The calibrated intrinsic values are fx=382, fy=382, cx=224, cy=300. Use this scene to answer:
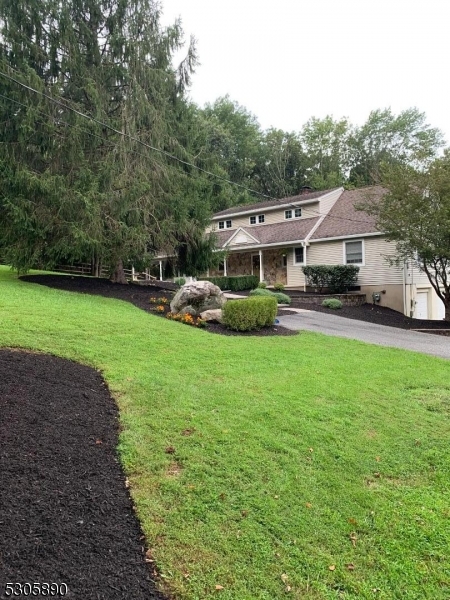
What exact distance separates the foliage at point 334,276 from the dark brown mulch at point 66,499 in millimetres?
15866

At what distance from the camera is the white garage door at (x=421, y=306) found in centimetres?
1811

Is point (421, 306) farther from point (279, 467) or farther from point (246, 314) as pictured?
point (279, 467)

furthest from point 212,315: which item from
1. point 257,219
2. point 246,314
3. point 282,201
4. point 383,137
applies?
point 383,137

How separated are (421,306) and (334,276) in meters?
4.40

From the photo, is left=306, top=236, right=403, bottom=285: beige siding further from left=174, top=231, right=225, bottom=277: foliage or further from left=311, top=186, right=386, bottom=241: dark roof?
left=174, top=231, right=225, bottom=277: foliage

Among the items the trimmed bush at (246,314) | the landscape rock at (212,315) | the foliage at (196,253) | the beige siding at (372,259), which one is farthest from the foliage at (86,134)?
the beige siding at (372,259)

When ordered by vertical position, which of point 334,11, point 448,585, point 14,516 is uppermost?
point 334,11

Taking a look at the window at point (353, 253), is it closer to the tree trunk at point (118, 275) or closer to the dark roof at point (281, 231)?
the dark roof at point (281, 231)

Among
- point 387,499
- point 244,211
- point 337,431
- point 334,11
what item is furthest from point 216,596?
point 244,211

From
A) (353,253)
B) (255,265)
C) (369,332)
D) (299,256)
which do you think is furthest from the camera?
(255,265)

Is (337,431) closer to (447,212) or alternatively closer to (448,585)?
(448,585)

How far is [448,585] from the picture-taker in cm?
218

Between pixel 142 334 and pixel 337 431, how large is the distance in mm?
4381

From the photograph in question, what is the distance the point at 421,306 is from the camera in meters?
18.4
